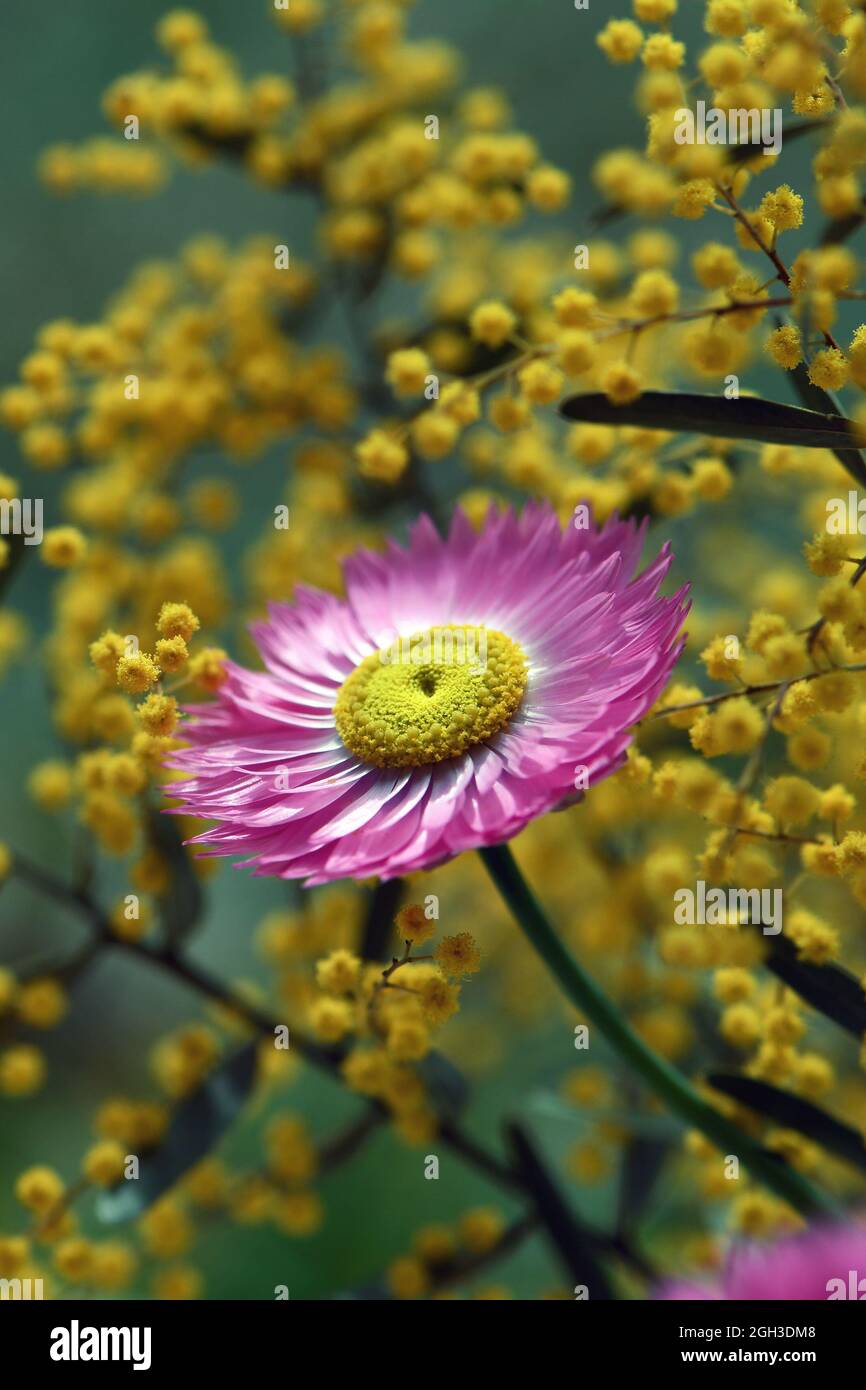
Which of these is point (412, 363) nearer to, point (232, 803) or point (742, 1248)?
point (232, 803)

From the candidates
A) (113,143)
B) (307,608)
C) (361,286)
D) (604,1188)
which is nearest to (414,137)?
(361,286)

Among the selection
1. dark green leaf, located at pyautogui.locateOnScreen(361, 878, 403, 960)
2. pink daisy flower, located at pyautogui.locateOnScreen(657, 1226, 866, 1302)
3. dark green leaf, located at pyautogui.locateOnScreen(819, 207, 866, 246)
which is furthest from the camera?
dark green leaf, located at pyautogui.locateOnScreen(361, 878, 403, 960)

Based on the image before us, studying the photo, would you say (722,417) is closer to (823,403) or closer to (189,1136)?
(823,403)

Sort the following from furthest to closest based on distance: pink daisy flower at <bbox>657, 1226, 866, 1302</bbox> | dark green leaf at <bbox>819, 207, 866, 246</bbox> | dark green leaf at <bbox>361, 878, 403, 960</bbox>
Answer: dark green leaf at <bbox>361, 878, 403, 960</bbox>
dark green leaf at <bbox>819, 207, 866, 246</bbox>
pink daisy flower at <bbox>657, 1226, 866, 1302</bbox>

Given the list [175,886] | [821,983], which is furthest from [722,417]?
[175,886]

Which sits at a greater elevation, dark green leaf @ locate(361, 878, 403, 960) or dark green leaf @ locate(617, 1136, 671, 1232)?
dark green leaf @ locate(361, 878, 403, 960)

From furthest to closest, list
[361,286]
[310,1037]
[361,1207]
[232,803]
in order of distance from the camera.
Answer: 1. [361,1207]
2. [361,286]
3. [310,1037]
4. [232,803]

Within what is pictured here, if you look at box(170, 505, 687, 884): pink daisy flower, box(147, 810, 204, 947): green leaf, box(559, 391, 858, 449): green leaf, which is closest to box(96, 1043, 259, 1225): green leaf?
box(147, 810, 204, 947): green leaf

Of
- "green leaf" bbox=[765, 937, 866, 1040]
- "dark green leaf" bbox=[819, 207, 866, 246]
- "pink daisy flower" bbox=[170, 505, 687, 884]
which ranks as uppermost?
"dark green leaf" bbox=[819, 207, 866, 246]

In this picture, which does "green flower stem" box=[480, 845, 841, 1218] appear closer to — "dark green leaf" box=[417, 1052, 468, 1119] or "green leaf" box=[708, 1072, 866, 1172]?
"green leaf" box=[708, 1072, 866, 1172]
